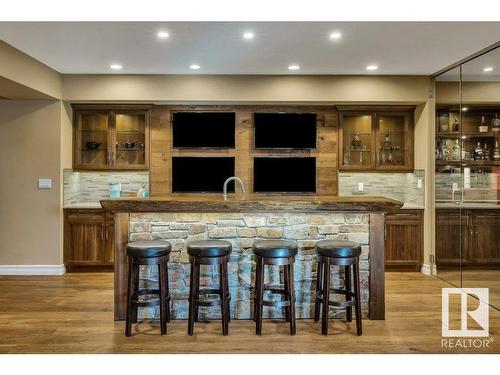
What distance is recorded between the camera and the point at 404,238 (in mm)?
6133

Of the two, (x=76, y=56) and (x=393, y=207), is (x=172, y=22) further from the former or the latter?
(x=393, y=207)

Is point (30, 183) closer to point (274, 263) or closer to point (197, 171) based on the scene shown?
point (197, 171)

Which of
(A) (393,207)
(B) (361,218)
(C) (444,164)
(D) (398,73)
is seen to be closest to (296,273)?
(B) (361,218)

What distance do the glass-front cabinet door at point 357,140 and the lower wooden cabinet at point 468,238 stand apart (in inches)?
51.2

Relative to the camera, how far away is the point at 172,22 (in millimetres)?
3857

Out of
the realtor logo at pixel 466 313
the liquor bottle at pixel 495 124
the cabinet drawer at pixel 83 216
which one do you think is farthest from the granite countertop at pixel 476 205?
the cabinet drawer at pixel 83 216

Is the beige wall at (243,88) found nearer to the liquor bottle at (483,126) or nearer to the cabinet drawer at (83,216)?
the liquor bottle at (483,126)

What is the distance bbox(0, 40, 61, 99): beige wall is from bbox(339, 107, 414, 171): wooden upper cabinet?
396cm

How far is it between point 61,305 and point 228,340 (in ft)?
6.75

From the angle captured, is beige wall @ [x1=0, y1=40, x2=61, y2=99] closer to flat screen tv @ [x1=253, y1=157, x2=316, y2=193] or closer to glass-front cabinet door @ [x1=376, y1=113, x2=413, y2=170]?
flat screen tv @ [x1=253, y1=157, x2=316, y2=193]

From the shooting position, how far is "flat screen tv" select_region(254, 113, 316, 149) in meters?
6.38

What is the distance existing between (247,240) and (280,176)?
247 centimetres

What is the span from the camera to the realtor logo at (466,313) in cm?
381

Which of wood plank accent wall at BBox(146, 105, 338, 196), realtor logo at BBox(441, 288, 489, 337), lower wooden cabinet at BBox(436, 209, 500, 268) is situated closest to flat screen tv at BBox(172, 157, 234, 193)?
wood plank accent wall at BBox(146, 105, 338, 196)
